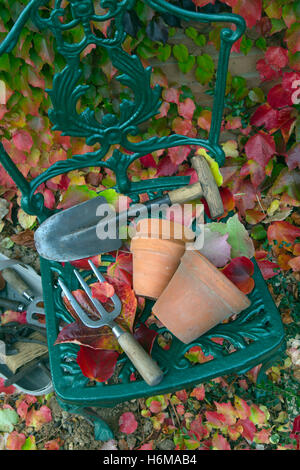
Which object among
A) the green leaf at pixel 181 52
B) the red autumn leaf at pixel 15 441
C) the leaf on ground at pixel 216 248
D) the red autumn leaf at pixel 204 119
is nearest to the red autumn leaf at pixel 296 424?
the leaf on ground at pixel 216 248

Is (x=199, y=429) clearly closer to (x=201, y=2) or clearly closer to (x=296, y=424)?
(x=296, y=424)

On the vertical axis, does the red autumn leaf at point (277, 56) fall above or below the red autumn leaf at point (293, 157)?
above

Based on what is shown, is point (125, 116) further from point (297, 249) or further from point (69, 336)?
point (297, 249)

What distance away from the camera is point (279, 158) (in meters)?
1.78

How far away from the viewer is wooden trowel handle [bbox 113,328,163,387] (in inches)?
38.2

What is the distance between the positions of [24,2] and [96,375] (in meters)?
1.19

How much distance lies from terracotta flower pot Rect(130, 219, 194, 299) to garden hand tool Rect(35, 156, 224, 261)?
0.19 meters

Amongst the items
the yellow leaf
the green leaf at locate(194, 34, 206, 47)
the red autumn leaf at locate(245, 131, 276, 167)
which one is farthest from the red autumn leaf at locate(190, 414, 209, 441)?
the green leaf at locate(194, 34, 206, 47)

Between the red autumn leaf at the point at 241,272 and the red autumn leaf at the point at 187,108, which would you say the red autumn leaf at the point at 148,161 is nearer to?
the red autumn leaf at the point at 187,108

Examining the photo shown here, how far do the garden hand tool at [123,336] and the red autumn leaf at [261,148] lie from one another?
0.88 metres

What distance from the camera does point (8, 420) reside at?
67.2 inches

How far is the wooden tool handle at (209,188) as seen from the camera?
116 centimetres

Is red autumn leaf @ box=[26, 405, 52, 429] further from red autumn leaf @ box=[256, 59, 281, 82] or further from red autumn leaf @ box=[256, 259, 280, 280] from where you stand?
red autumn leaf @ box=[256, 59, 281, 82]
